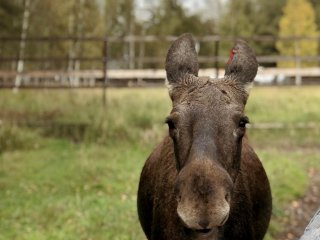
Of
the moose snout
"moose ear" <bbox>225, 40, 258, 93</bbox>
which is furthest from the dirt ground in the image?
the moose snout

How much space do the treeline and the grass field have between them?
12.3 metres

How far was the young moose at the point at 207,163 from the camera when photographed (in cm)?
266

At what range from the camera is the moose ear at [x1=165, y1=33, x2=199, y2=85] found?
3473 mm

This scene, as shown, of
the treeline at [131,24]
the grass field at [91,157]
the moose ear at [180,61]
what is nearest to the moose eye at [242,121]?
the moose ear at [180,61]

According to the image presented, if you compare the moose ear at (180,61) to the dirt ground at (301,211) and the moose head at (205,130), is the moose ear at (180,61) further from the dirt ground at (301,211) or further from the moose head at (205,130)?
the dirt ground at (301,211)

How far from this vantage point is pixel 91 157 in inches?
382

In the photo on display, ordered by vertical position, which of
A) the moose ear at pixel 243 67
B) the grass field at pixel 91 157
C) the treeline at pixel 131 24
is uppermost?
the treeline at pixel 131 24

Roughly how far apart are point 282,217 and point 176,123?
14.6 feet

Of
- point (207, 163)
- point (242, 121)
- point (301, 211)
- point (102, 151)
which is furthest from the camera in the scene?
point (102, 151)

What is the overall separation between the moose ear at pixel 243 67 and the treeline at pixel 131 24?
22439 millimetres

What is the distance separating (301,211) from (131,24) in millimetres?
41088

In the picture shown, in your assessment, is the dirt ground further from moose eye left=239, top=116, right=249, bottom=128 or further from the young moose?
moose eye left=239, top=116, right=249, bottom=128

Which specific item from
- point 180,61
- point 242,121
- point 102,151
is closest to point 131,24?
point 102,151

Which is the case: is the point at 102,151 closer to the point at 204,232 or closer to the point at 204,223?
the point at 204,232
